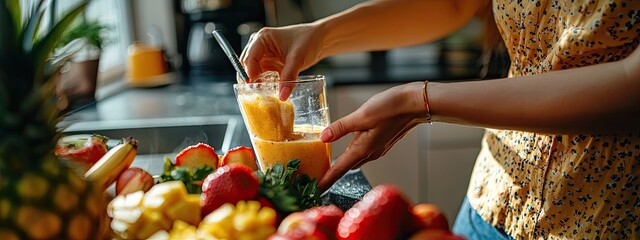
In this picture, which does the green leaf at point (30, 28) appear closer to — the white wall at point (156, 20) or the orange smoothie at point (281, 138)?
the orange smoothie at point (281, 138)

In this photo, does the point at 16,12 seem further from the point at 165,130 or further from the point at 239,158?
the point at 165,130

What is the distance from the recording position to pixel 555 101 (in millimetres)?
821

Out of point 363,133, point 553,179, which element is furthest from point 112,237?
point 553,179

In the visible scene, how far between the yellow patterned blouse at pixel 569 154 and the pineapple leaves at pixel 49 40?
722mm

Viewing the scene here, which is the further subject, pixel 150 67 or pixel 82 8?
pixel 150 67

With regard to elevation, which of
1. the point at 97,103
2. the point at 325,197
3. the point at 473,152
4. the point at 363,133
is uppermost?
the point at 363,133

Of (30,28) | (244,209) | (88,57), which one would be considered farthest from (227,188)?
(88,57)

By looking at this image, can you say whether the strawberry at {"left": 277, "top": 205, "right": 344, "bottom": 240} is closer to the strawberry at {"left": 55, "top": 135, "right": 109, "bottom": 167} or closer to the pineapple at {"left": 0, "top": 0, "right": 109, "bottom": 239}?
the pineapple at {"left": 0, "top": 0, "right": 109, "bottom": 239}

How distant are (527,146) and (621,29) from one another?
9.9 inches

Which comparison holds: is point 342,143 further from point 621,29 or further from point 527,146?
point 621,29

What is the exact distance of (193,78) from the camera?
2.64 metres

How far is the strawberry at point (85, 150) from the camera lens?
84 centimetres

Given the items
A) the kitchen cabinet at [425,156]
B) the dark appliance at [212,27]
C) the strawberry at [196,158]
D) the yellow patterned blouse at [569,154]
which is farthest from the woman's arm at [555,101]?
the dark appliance at [212,27]

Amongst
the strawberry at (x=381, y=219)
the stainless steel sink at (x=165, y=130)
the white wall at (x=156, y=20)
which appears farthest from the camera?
the white wall at (x=156, y=20)
